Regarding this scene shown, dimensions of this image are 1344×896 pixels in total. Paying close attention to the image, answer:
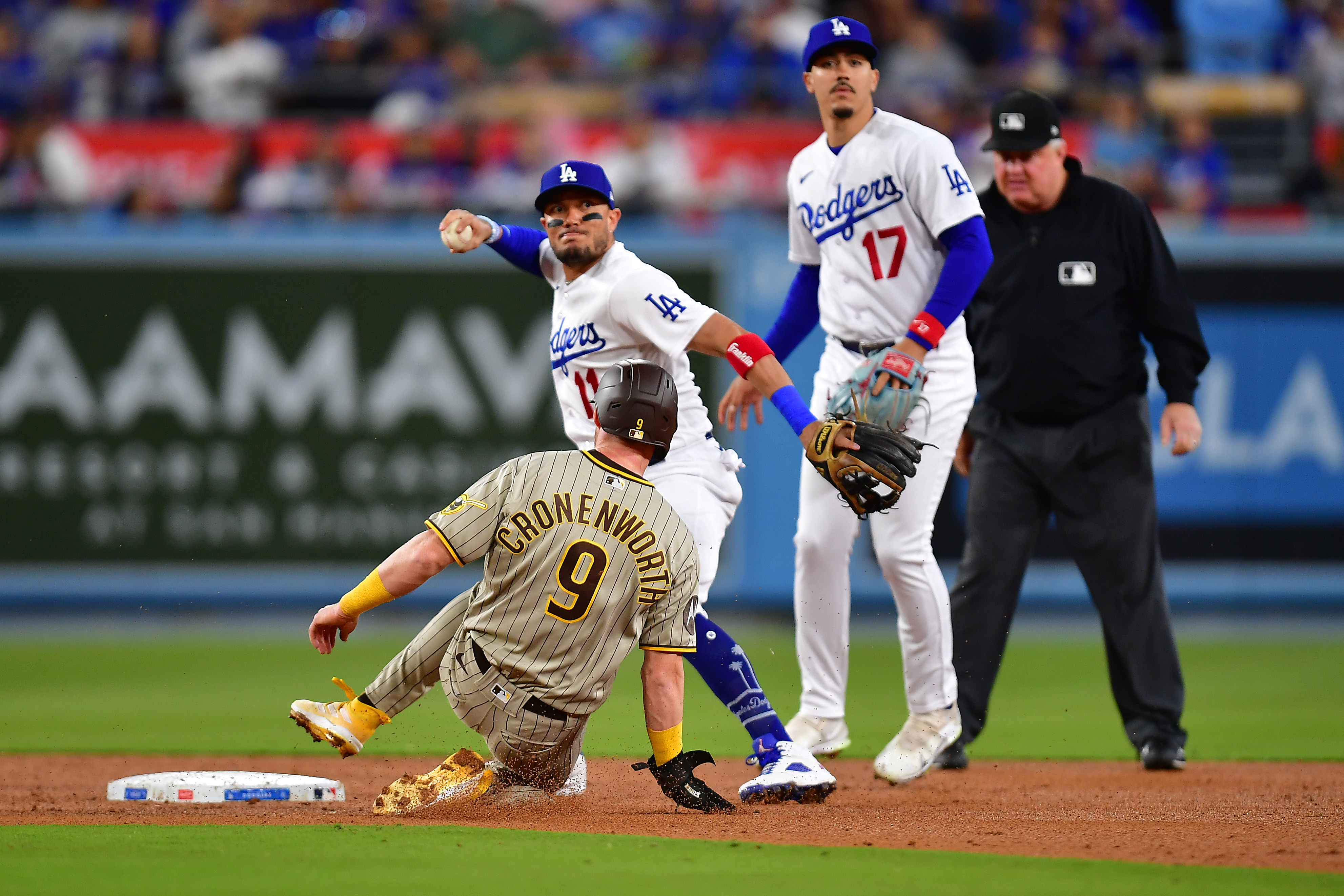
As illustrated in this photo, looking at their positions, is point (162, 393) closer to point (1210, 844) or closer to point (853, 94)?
point (853, 94)

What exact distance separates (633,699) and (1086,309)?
344 centimetres

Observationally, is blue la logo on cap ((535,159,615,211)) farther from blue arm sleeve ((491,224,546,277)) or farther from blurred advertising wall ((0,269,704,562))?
blurred advertising wall ((0,269,704,562))

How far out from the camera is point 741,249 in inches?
476

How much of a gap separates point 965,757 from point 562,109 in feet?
28.6

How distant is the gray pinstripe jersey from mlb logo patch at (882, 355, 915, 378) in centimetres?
102

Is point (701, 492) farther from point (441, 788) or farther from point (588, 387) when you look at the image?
point (441, 788)

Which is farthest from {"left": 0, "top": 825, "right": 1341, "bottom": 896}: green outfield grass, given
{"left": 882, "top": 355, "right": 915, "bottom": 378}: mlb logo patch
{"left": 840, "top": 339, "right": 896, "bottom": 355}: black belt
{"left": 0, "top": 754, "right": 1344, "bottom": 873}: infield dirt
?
{"left": 840, "top": 339, "right": 896, "bottom": 355}: black belt

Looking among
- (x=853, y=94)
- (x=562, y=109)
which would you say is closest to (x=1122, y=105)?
(x=562, y=109)

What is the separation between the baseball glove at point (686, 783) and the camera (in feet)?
16.3

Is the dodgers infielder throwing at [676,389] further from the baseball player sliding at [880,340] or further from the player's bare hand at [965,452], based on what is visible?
the player's bare hand at [965,452]

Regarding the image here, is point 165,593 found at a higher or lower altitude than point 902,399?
lower

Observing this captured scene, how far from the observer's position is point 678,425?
5.44 meters

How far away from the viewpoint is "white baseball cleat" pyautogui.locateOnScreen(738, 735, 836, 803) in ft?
17.1

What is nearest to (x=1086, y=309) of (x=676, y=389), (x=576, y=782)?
(x=676, y=389)
